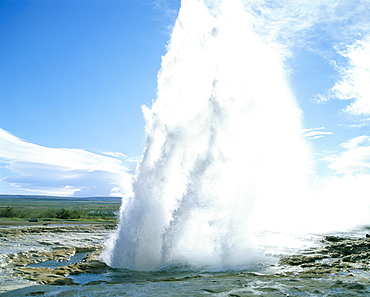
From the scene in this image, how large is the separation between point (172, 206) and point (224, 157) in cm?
354

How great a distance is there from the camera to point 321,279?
1048 cm

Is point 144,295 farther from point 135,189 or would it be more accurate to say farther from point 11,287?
point 135,189

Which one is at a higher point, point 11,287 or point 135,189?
point 135,189

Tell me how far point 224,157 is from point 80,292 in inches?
351

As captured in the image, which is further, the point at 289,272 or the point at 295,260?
the point at 295,260

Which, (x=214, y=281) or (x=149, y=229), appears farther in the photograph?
(x=149, y=229)

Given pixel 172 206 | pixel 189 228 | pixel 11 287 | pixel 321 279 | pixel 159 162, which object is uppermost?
pixel 159 162

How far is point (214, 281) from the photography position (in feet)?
32.7

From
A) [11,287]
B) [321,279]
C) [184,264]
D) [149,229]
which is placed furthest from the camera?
[149,229]

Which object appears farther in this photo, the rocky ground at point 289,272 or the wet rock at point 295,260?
the wet rock at point 295,260

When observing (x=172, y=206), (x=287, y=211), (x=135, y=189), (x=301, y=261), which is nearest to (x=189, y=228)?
(x=172, y=206)

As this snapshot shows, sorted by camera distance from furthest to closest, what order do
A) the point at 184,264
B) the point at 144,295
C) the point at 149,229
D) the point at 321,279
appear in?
1. the point at 149,229
2. the point at 184,264
3. the point at 321,279
4. the point at 144,295

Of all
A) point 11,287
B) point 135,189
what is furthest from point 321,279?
point 11,287

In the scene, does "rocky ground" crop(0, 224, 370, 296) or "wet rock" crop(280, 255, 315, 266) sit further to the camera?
"wet rock" crop(280, 255, 315, 266)
